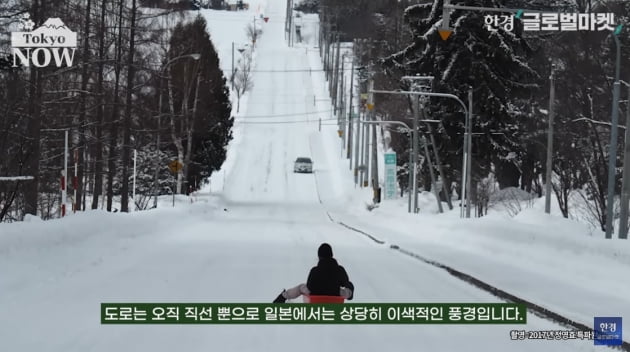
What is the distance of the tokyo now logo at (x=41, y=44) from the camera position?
917 inches

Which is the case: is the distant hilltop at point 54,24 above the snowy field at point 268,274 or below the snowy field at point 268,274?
above

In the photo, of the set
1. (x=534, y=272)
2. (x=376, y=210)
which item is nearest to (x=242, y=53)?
(x=376, y=210)

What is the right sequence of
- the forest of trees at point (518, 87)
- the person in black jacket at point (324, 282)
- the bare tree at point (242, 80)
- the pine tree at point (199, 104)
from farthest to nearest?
the bare tree at point (242, 80) → the pine tree at point (199, 104) → the forest of trees at point (518, 87) → the person in black jacket at point (324, 282)

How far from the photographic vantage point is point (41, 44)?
80.2ft

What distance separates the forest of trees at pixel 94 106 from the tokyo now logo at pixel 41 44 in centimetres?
25

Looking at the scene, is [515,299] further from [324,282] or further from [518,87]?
[518,87]

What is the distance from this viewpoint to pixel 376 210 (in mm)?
50500

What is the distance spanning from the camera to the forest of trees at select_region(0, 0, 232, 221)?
2394 cm

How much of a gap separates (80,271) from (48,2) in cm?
1126

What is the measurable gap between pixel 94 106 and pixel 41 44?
171 inches

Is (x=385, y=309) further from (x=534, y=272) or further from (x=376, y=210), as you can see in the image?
(x=376, y=210)

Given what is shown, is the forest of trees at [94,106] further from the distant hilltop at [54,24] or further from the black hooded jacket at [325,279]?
the black hooded jacket at [325,279]

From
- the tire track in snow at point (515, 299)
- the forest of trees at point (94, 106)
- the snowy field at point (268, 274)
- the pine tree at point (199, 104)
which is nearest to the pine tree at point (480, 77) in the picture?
the snowy field at point (268, 274)

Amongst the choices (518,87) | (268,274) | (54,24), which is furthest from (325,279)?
(518,87)
